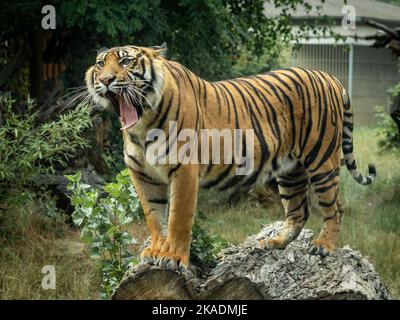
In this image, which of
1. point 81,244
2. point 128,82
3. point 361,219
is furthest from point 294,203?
point 361,219

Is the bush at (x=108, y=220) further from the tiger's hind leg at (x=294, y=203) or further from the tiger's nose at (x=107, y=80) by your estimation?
the tiger's nose at (x=107, y=80)

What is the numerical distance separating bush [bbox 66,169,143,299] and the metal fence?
13007mm

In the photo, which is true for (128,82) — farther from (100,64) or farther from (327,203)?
(327,203)

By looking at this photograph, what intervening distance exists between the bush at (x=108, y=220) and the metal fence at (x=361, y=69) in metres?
13.0

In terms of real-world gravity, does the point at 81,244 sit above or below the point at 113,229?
below

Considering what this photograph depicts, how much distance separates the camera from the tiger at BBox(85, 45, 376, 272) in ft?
12.5

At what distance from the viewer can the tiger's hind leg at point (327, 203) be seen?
4.55 meters

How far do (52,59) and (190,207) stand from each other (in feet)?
16.6

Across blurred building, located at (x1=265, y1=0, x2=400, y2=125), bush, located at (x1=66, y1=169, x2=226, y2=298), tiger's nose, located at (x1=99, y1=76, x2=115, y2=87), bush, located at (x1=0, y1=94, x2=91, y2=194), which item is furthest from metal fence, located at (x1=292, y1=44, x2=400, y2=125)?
tiger's nose, located at (x1=99, y1=76, x2=115, y2=87)

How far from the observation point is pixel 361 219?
8.14 metres

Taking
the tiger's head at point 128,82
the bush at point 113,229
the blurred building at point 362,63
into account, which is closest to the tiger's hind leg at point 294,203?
the bush at point 113,229

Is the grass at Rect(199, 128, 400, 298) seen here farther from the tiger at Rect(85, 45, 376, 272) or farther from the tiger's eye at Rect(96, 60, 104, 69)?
the tiger's eye at Rect(96, 60, 104, 69)

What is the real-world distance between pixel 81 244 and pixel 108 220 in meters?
1.70
